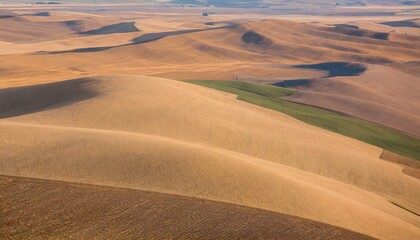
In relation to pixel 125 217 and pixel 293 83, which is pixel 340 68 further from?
pixel 125 217

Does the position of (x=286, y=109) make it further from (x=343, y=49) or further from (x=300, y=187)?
(x=343, y=49)

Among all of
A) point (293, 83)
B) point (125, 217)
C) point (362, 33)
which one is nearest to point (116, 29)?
point (362, 33)

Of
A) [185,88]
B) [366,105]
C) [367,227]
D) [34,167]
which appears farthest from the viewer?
[366,105]

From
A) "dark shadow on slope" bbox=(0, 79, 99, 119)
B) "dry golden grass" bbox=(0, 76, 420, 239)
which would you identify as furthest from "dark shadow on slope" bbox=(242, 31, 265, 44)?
"dark shadow on slope" bbox=(0, 79, 99, 119)

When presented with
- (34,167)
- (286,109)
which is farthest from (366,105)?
(34,167)

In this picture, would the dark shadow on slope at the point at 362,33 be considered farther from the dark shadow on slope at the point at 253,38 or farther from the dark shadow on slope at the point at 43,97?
the dark shadow on slope at the point at 43,97

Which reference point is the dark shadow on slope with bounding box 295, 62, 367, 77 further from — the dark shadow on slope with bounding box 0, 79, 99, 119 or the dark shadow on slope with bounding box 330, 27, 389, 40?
the dark shadow on slope with bounding box 0, 79, 99, 119
